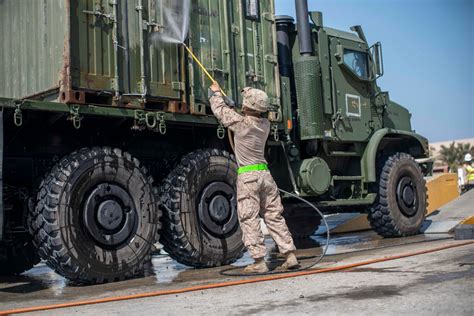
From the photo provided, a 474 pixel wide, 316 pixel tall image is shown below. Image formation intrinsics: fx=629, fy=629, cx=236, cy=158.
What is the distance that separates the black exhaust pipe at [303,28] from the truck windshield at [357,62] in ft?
3.60

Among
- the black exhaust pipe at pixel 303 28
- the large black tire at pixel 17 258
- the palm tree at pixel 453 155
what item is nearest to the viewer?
the large black tire at pixel 17 258

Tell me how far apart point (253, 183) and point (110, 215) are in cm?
151

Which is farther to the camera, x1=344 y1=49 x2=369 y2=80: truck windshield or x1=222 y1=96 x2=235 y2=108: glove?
x1=344 y1=49 x2=369 y2=80: truck windshield

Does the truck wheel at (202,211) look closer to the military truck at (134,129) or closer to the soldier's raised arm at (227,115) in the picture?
the military truck at (134,129)

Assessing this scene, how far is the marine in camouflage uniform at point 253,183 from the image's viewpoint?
656cm

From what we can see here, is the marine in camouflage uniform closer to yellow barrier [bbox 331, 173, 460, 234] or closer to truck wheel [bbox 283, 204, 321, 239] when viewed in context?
truck wheel [bbox 283, 204, 321, 239]

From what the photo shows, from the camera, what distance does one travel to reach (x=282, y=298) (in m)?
4.73

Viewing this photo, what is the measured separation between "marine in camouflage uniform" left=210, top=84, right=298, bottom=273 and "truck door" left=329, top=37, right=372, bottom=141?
324cm

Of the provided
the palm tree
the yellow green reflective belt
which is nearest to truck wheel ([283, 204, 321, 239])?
the yellow green reflective belt

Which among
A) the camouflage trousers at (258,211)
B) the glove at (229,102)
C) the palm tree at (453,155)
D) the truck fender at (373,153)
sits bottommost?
the camouflage trousers at (258,211)

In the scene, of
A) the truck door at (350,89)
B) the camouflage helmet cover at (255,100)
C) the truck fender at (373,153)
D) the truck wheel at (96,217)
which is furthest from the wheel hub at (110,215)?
the truck fender at (373,153)

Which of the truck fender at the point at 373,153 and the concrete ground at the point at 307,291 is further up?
the truck fender at the point at 373,153

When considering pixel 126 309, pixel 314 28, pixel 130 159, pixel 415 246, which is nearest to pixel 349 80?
pixel 314 28

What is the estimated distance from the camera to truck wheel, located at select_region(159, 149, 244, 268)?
709 cm
